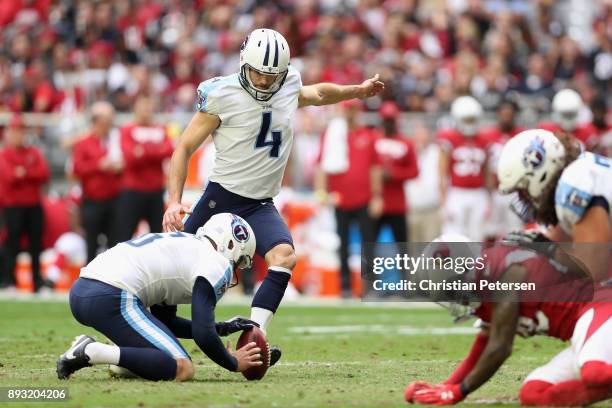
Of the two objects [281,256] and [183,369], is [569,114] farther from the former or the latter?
[183,369]

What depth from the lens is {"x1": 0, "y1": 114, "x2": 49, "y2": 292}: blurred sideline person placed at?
14422 millimetres

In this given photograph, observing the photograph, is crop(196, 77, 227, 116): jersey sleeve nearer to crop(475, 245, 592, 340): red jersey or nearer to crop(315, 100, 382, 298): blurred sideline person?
crop(475, 245, 592, 340): red jersey

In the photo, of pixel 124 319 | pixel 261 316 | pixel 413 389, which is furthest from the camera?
pixel 261 316

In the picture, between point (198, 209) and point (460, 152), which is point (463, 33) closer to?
point (460, 152)

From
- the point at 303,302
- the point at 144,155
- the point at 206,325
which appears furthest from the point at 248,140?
the point at 303,302

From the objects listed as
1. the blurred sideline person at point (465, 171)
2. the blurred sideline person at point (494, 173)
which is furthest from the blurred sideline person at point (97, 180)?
the blurred sideline person at point (494, 173)

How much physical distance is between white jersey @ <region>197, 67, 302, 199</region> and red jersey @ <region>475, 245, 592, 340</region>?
8.12ft

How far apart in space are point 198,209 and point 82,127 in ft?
30.1

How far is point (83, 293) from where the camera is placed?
661cm

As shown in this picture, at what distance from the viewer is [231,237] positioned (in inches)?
261

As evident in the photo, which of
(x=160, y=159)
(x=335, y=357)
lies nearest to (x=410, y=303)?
(x=160, y=159)

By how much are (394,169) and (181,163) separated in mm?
6903

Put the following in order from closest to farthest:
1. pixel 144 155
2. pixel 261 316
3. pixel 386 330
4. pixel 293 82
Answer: pixel 261 316, pixel 293 82, pixel 386 330, pixel 144 155

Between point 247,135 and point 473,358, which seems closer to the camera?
point 473,358
